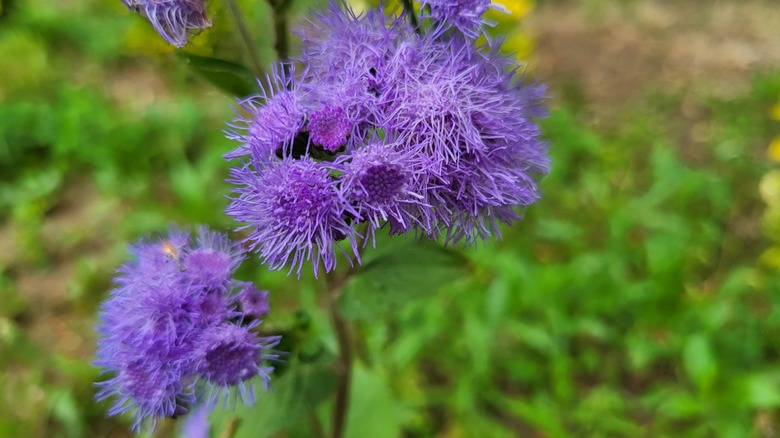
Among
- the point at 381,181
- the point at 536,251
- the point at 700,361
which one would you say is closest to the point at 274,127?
the point at 381,181

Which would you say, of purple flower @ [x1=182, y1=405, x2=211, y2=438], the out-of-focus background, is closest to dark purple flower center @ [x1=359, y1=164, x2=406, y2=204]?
the out-of-focus background

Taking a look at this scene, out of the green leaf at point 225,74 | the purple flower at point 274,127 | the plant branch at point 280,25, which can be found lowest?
the purple flower at point 274,127

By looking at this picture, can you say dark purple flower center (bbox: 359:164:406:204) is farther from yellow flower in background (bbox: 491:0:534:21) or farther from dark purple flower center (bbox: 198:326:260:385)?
yellow flower in background (bbox: 491:0:534:21)

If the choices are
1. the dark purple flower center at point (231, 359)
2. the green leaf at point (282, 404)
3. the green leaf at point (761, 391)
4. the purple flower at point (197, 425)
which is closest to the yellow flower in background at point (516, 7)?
the green leaf at point (761, 391)

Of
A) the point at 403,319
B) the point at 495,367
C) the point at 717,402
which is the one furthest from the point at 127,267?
the point at 717,402

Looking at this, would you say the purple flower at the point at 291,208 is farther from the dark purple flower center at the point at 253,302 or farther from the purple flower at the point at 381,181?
the dark purple flower center at the point at 253,302

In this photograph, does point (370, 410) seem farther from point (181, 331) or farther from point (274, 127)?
point (274, 127)
